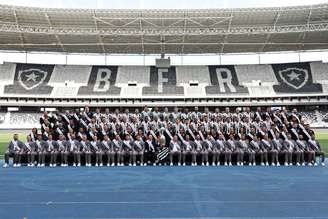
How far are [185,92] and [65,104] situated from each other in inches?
446

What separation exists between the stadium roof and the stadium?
0.12 m

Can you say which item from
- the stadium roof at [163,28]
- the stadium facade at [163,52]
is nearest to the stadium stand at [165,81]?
the stadium facade at [163,52]

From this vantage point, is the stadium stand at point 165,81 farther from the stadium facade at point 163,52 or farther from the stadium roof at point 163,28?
the stadium roof at point 163,28

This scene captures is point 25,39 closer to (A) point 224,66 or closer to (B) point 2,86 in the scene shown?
(B) point 2,86

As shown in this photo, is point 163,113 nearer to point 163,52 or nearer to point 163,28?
point 163,28

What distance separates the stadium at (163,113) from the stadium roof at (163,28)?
0.12 metres

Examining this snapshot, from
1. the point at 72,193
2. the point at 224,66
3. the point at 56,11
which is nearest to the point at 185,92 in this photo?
the point at 224,66

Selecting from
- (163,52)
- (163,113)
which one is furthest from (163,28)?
(163,113)

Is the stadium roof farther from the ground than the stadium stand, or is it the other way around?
the stadium roof

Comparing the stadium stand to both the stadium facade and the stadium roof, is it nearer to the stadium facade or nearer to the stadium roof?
the stadium facade

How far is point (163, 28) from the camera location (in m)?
29.0

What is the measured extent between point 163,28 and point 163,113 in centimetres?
1661

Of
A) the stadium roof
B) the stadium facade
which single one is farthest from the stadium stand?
the stadium roof

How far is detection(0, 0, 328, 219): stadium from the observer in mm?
7008
